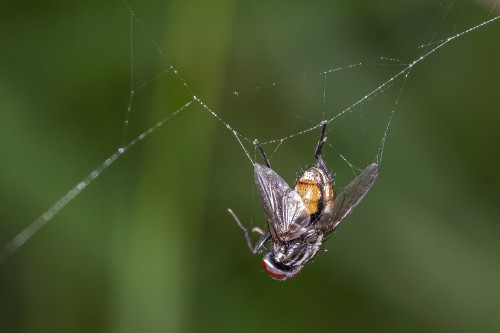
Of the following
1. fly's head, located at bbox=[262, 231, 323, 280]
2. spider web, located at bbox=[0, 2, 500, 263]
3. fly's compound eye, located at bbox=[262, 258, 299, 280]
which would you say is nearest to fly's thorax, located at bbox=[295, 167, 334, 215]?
fly's head, located at bbox=[262, 231, 323, 280]

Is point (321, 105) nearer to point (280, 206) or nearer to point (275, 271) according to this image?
point (280, 206)

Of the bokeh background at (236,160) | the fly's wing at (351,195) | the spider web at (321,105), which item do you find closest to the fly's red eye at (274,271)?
the fly's wing at (351,195)

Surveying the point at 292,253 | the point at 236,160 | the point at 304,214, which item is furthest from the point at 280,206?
the point at 236,160

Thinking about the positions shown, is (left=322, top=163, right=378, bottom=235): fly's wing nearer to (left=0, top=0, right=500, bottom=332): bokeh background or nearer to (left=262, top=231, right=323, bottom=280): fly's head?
(left=262, top=231, right=323, bottom=280): fly's head

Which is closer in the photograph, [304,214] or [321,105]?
[304,214]

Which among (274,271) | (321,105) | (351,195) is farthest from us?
(321,105)

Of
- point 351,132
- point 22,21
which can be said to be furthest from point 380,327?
point 22,21

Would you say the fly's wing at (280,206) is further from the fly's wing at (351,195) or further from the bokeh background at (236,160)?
the bokeh background at (236,160)
